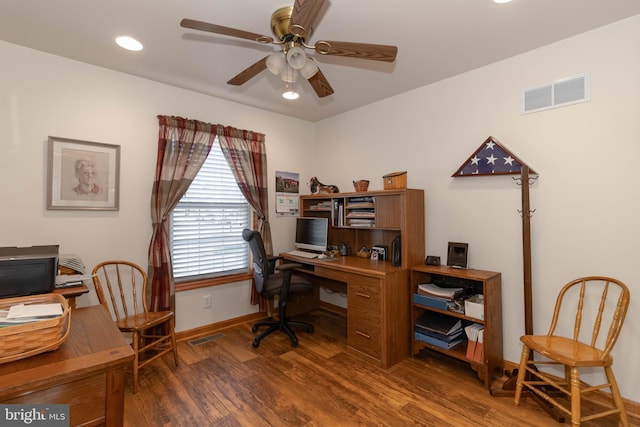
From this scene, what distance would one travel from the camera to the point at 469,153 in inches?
107

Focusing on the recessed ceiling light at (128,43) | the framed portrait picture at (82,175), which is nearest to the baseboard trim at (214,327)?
the framed portrait picture at (82,175)

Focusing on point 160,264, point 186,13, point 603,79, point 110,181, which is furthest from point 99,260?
point 603,79

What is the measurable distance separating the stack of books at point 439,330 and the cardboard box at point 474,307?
245 millimetres

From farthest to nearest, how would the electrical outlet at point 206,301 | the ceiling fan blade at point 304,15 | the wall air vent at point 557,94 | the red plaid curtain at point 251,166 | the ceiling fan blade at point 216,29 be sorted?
the red plaid curtain at point 251,166
the electrical outlet at point 206,301
the wall air vent at point 557,94
the ceiling fan blade at point 216,29
the ceiling fan blade at point 304,15

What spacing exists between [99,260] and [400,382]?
2.69 metres

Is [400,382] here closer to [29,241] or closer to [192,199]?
[192,199]

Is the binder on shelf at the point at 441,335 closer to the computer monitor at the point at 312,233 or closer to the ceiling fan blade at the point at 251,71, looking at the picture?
the computer monitor at the point at 312,233

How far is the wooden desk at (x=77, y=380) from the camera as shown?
87 centimetres

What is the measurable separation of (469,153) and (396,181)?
2.21ft

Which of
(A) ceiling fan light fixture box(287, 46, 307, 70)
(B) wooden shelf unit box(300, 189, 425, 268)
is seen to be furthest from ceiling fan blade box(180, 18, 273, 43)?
(B) wooden shelf unit box(300, 189, 425, 268)

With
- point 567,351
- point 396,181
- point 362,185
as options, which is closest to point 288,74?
point 396,181

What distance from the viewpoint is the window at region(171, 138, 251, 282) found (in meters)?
3.14

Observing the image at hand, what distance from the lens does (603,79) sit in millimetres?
2057

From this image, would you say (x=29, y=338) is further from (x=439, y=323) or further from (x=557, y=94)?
(x=557, y=94)
